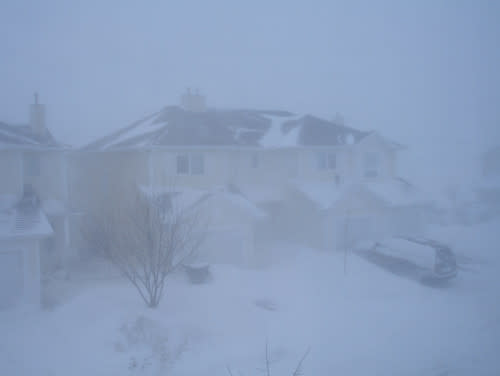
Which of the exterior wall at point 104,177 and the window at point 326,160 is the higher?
the window at point 326,160

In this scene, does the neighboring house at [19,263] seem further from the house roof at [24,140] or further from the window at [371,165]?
the window at [371,165]

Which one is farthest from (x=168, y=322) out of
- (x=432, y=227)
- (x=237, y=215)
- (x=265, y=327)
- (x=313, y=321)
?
(x=432, y=227)

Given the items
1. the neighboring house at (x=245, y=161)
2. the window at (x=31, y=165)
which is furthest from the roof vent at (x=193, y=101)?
the window at (x=31, y=165)

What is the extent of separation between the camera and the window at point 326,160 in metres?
21.3

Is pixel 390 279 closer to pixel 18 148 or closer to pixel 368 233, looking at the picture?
pixel 368 233

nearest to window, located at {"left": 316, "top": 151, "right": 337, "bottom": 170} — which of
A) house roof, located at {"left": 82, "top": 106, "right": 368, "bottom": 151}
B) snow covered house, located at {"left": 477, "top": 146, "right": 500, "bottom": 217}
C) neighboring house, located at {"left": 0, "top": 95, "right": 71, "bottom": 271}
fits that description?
house roof, located at {"left": 82, "top": 106, "right": 368, "bottom": 151}

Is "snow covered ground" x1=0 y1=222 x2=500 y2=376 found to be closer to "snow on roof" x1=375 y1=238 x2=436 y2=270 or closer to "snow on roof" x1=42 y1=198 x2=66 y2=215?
"snow on roof" x1=375 y1=238 x2=436 y2=270

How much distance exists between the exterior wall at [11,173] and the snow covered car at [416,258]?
15.2 m

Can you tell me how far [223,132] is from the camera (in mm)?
20172

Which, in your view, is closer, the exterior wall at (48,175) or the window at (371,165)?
the exterior wall at (48,175)

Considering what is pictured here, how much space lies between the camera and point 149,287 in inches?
423

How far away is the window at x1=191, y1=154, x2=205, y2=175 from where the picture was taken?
723 inches

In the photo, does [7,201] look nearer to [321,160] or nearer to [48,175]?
[48,175]

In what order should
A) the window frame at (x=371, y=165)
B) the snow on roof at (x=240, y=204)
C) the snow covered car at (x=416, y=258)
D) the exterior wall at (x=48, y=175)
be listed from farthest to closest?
the window frame at (x=371, y=165)
the snow on roof at (x=240, y=204)
the exterior wall at (x=48, y=175)
the snow covered car at (x=416, y=258)
